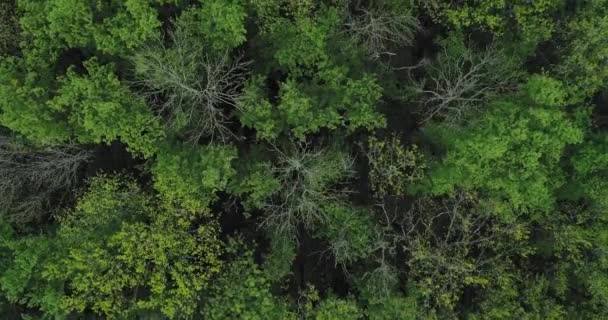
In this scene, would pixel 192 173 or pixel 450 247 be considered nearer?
pixel 192 173

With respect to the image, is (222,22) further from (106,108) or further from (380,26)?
(380,26)

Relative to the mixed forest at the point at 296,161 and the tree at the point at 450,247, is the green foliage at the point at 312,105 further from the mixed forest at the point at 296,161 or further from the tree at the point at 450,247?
the tree at the point at 450,247

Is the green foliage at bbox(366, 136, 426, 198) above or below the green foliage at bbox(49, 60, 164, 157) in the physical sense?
below

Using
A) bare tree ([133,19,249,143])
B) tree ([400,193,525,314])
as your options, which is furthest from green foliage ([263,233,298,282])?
bare tree ([133,19,249,143])

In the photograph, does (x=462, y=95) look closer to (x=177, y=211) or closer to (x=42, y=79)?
(x=177, y=211)

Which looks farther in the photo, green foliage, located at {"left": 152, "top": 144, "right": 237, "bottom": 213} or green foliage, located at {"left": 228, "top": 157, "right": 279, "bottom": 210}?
green foliage, located at {"left": 228, "top": 157, "right": 279, "bottom": 210}

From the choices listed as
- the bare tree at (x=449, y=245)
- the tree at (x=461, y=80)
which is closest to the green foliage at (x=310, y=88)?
the tree at (x=461, y=80)

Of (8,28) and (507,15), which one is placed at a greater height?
(507,15)

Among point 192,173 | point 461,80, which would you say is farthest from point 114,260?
point 461,80

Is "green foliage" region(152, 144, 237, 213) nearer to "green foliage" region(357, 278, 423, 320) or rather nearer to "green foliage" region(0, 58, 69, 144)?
"green foliage" region(0, 58, 69, 144)
